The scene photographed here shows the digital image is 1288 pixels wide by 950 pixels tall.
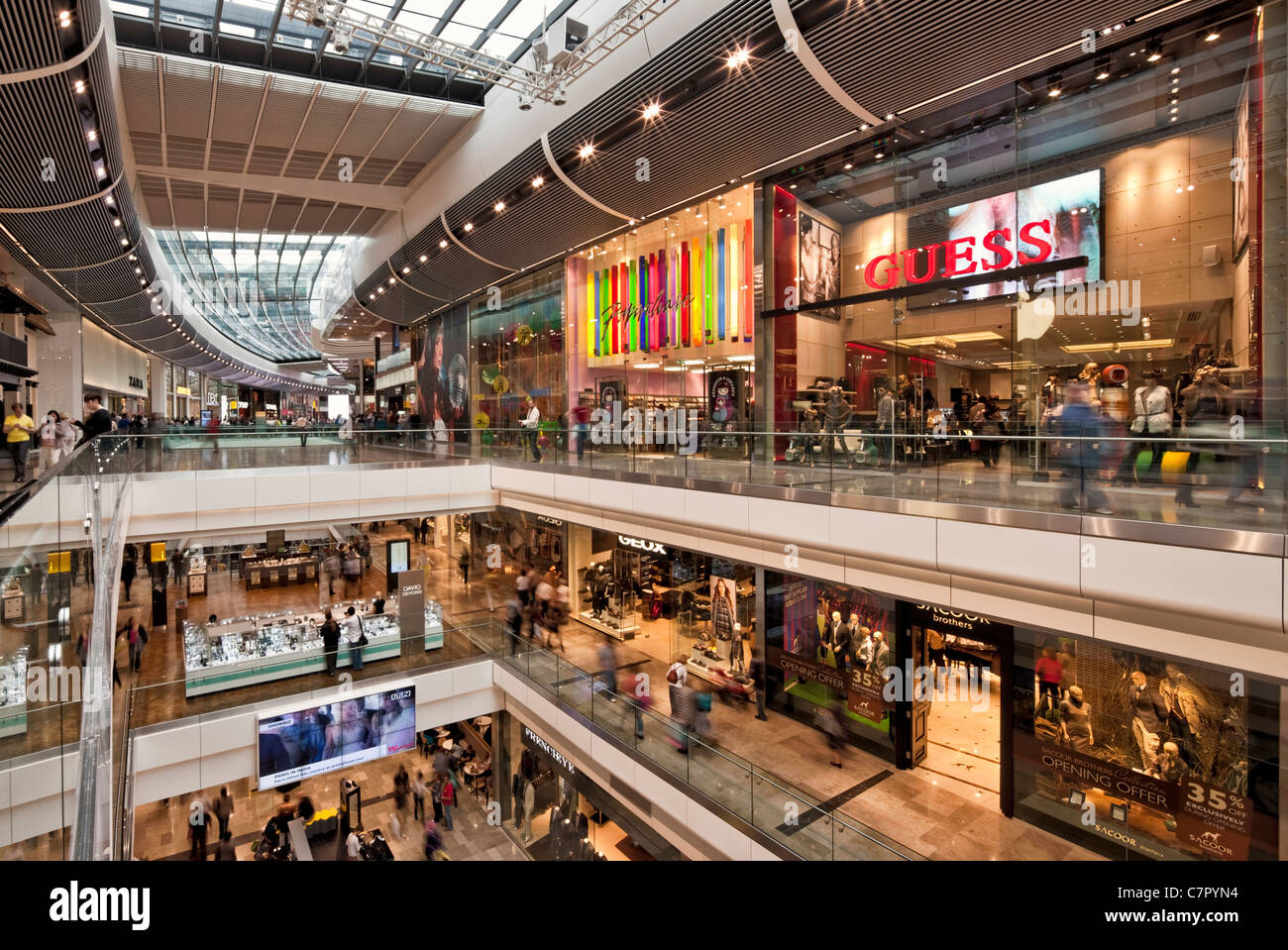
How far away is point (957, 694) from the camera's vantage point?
9062mm

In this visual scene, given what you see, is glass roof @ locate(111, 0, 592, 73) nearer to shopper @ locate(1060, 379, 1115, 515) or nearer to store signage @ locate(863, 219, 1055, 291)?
store signage @ locate(863, 219, 1055, 291)

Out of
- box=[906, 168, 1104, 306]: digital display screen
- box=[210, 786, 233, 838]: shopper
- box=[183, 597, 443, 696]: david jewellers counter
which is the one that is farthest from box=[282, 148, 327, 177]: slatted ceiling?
box=[210, 786, 233, 838]: shopper

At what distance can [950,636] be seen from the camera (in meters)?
8.84

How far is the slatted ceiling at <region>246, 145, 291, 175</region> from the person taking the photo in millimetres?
14641

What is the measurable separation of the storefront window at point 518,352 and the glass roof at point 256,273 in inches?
257

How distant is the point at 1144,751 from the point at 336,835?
1266 cm

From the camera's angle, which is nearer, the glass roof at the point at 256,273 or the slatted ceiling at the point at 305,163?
the slatted ceiling at the point at 305,163

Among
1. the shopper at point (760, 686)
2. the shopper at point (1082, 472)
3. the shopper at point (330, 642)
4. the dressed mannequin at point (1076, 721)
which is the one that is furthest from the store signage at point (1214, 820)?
the shopper at point (330, 642)

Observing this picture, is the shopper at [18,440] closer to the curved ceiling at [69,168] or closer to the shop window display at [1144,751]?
the curved ceiling at [69,168]

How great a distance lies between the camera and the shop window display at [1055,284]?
6168mm

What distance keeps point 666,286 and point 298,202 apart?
439 inches

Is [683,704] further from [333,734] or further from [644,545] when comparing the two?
[333,734]

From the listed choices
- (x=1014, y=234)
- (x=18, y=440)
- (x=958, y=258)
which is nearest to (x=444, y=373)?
(x=18, y=440)
